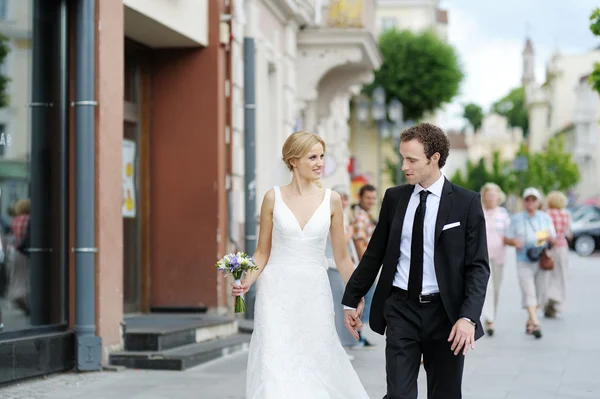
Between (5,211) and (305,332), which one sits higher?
(5,211)

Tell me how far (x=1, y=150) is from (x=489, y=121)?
7112 inches

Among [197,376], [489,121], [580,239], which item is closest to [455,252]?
[197,376]

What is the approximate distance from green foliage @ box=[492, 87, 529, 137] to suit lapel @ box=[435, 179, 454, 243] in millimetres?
151128

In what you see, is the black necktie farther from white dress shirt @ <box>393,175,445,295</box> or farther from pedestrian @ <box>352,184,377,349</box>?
pedestrian @ <box>352,184,377,349</box>

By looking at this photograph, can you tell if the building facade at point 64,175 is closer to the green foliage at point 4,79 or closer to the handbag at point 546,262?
the green foliage at point 4,79

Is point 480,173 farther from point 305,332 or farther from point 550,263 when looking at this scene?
point 305,332

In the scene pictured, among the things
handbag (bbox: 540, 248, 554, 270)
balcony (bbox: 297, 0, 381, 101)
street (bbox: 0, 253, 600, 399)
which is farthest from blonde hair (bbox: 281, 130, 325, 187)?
balcony (bbox: 297, 0, 381, 101)

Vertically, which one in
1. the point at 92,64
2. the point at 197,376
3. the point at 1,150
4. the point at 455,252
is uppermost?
the point at 92,64

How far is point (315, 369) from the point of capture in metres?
7.15

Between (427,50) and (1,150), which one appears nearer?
(1,150)

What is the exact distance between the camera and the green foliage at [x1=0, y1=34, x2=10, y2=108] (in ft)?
33.3

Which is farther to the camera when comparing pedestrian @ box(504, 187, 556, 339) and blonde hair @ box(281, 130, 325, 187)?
pedestrian @ box(504, 187, 556, 339)

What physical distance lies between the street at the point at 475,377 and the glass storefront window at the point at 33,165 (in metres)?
0.79

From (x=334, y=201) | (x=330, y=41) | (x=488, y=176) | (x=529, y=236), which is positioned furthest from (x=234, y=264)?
(x=488, y=176)
